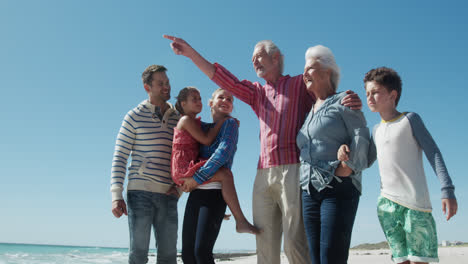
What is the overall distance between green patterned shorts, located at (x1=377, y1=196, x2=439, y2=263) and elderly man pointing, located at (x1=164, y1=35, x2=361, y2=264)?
0.70 metres

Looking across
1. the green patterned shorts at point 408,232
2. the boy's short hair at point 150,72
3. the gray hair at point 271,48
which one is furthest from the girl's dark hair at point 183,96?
the green patterned shorts at point 408,232

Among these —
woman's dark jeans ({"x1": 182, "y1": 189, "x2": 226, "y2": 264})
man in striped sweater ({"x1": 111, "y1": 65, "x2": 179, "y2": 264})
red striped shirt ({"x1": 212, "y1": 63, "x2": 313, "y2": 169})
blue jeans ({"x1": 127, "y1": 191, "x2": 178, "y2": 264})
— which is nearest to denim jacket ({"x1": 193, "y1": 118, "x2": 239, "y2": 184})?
woman's dark jeans ({"x1": 182, "y1": 189, "x2": 226, "y2": 264})

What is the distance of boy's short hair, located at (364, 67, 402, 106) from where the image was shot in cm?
309

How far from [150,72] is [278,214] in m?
2.05

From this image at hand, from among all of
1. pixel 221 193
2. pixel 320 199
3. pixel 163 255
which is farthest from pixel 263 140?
pixel 163 255

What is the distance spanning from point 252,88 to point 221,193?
117 centimetres

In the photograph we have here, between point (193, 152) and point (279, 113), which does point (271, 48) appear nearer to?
point (279, 113)

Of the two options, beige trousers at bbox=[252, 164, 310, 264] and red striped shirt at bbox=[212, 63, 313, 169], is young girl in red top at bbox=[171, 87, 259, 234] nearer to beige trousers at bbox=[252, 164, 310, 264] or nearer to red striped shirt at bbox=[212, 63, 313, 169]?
beige trousers at bbox=[252, 164, 310, 264]

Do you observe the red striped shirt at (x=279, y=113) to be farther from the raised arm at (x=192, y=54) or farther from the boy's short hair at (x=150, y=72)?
the boy's short hair at (x=150, y=72)

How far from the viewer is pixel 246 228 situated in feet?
11.1

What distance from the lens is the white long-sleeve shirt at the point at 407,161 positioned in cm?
286

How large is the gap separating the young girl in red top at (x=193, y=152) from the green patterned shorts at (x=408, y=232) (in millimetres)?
1132

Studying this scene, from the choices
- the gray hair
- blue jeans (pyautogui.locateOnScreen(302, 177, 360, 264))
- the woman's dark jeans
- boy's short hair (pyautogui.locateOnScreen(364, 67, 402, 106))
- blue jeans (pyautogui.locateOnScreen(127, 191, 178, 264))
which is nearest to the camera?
blue jeans (pyautogui.locateOnScreen(302, 177, 360, 264))

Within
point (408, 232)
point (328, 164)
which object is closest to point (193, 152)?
point (328, 164)
